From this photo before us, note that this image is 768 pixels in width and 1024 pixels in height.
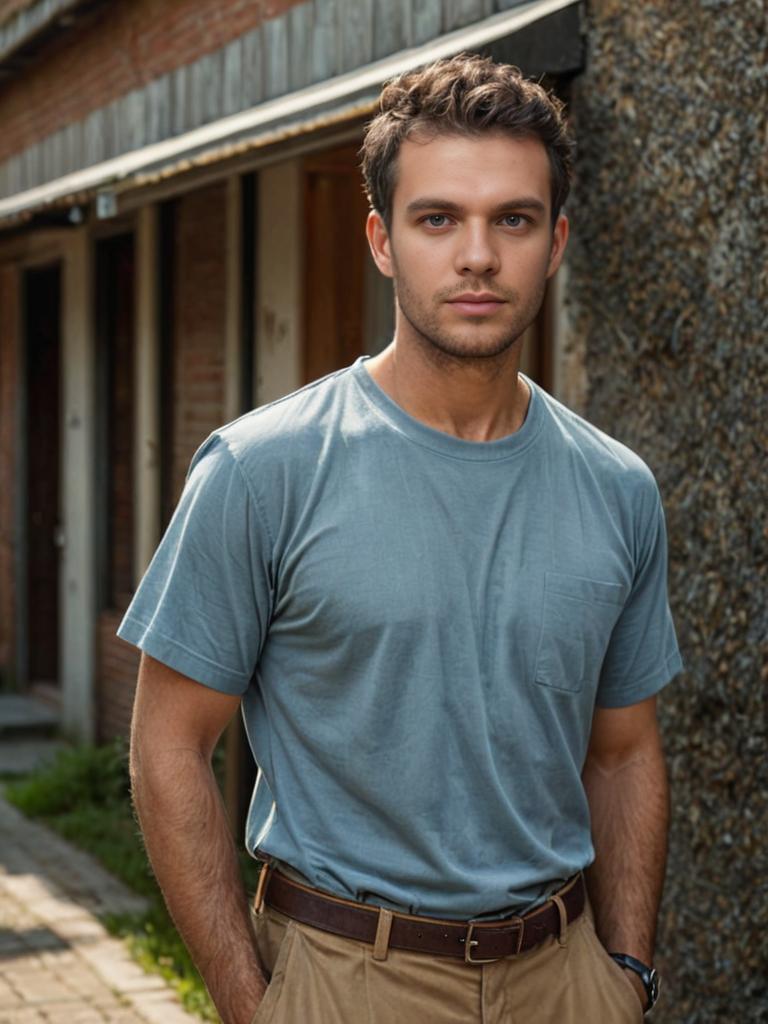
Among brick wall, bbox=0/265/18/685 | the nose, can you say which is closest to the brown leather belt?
the nose

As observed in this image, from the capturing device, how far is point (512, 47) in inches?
192

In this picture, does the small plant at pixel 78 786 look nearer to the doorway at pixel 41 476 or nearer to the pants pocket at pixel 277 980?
the doorway at pixel 41 476

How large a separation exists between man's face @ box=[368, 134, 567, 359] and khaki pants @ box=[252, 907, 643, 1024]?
0.93 m

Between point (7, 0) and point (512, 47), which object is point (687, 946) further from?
point (7, 0)

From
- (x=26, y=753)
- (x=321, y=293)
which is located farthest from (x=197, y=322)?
(x=26, y=753)

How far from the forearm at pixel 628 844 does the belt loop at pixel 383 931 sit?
548 mm

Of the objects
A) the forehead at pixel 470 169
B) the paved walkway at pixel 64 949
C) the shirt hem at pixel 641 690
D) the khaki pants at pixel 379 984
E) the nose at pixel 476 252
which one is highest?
the forehead at pixel 470 169

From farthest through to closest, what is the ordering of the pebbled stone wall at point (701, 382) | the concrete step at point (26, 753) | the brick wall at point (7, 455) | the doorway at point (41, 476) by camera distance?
the brick wall at point (7, 455), the doorway at point (41, 476), the concrete step at point (26, 753), the pebbled stone wall at point (701, 382)

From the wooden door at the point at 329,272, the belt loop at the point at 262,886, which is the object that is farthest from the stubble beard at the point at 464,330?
the wooden door at the point at 329,272

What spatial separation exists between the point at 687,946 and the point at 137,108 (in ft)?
22.6

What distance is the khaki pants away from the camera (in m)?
2.56

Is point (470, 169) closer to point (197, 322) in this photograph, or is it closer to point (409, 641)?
point (409, 641)

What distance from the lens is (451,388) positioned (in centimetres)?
270

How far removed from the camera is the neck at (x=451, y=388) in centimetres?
269
